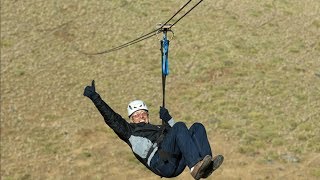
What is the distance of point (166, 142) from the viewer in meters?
10.7

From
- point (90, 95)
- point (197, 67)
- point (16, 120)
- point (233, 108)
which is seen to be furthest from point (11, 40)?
point (90, 95)

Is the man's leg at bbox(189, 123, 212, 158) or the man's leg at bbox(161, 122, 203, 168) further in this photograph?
the man's leg at bbox(189, 123, 212, 158)

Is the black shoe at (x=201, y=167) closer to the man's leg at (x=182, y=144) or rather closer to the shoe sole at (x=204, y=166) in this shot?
the shoe sole at (x=204, y=166)

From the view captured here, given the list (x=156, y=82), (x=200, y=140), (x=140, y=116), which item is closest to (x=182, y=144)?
(x=200, y=140)

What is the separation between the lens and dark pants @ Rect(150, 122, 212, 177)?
33.1 feet

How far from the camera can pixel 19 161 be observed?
26.0 metres

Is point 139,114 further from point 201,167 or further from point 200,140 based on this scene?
point 201,167

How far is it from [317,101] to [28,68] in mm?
16790

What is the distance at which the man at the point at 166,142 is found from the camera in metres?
10.0

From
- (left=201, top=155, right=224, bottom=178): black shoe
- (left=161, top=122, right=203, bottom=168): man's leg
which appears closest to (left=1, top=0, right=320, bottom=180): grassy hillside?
(left=161, top=122, right=203, bottom=168): man's leg

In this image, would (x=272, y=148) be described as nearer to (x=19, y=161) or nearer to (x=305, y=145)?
(x=305, y=145)

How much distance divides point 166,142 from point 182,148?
0.57 metres

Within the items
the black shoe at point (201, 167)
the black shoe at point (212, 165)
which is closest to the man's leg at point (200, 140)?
the black shoe at point (212, 165)

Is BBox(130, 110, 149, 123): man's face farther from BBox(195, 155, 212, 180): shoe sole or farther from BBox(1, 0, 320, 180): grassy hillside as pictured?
BBox(1, 0, 320, 180): grassy hillside
